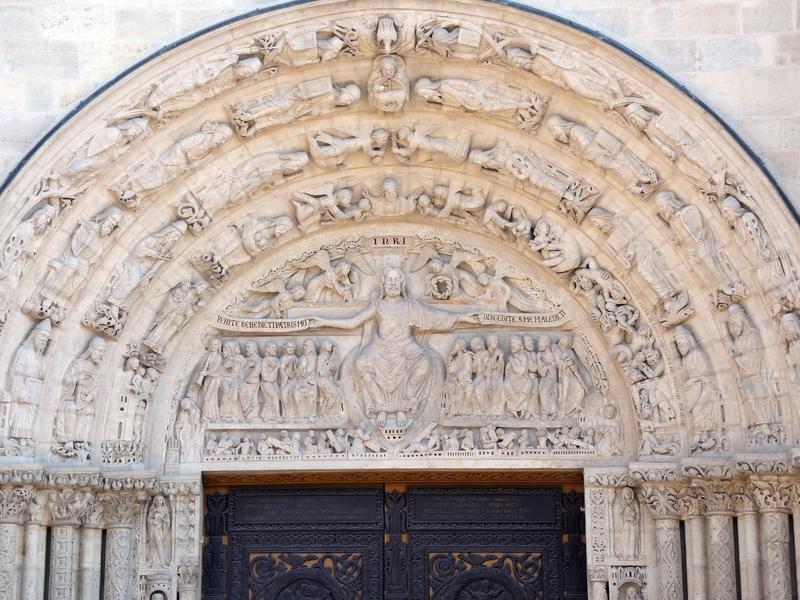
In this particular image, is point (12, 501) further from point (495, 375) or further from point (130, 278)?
point (495, 375)

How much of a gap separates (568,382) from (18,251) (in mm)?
4406

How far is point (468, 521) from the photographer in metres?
12.2

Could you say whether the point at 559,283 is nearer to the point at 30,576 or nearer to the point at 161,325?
the point at 161,325

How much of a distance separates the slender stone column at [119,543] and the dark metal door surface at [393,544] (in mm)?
685

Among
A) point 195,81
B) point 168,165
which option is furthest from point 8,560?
point 195,81

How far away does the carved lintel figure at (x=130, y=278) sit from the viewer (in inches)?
461

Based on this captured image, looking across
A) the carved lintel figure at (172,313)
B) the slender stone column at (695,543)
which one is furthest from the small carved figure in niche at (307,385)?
the slender stone column at (695,543)

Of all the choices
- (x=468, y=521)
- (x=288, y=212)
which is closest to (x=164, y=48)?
(x=288, y=212)

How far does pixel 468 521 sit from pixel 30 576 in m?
3.46

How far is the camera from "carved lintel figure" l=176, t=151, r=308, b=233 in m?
12.0

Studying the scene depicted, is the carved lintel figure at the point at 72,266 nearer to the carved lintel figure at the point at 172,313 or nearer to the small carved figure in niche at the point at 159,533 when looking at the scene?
the carved lintel figure at the point at 172,313

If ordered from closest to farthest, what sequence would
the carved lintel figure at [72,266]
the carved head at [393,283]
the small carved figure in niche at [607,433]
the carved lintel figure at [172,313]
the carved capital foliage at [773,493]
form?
the carved capital foliage at [773,493], the carved lintel figure at [72,266], the small carved figure in niche at [607,433], the carved lintel figure at [172,313], the carved head at [393,283]

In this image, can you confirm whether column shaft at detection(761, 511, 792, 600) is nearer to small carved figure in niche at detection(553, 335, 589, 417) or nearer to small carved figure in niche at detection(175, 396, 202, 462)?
small carved figure in niche at detection(553, 335, 589, 417)

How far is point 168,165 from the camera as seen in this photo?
11.7 metres
